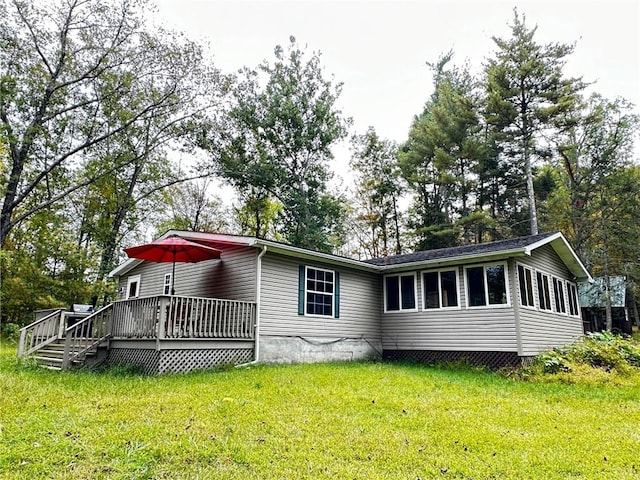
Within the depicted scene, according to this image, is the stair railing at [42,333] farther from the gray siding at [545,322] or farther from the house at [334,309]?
the gray siding at [545,322]

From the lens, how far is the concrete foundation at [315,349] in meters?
9.98

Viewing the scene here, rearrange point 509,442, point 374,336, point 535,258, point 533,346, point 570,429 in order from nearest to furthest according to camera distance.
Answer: point 509,442, point 570,429, point 533,346, point 535,258, point 374,336

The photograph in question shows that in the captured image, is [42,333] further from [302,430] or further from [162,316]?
[302,430]

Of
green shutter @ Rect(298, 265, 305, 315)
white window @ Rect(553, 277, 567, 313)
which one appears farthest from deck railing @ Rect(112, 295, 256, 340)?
white window @ Rect(553, 277, 567, 313)

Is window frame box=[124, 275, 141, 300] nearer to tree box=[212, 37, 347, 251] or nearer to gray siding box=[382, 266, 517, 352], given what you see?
gray siding box=[382, 266, 517, 352]

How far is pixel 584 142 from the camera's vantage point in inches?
923

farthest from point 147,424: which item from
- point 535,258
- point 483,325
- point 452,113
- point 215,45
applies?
point 452,113

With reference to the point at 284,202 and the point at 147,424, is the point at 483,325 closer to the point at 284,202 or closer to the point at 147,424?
the point at 147,424

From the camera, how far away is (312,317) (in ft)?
36.1

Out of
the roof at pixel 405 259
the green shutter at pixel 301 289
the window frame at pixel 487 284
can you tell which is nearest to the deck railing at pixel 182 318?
the green shutter at pixel 301 289

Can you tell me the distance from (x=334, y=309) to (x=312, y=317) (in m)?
0.85

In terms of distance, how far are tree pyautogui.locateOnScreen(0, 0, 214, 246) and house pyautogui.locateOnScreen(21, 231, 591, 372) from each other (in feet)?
27.2

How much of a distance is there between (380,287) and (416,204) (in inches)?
581

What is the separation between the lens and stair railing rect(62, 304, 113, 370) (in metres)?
8.93
